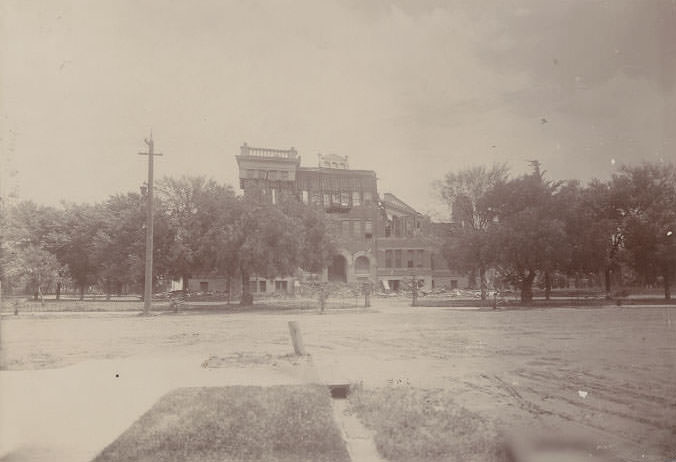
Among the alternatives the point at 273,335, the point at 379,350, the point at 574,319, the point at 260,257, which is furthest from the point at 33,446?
the point at 574,319

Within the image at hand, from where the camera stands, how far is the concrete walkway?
4.49 meters

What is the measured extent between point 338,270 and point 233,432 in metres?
38.2

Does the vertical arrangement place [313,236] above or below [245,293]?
above

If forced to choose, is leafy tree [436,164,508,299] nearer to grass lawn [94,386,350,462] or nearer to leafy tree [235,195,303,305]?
leafy tree [235,195,303,305]

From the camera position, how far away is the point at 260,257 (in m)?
17.5

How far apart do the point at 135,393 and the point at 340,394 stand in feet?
7.43

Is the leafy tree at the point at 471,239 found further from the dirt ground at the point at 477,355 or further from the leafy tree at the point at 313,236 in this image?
the dirt ground at the point at 477,355

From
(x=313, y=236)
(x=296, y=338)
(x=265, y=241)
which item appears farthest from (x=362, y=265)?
(x=296, y=338)

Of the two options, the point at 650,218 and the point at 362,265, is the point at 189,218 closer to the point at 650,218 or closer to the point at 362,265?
the point at 650,218

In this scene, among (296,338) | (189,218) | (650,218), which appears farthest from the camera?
(650,218)

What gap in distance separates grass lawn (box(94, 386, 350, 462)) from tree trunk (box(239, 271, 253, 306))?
1220 centimetres

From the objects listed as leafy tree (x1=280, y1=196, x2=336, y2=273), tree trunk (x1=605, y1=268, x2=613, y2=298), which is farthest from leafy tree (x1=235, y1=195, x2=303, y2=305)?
tree trunk (x1=605, y1=268, x2=613, y2=298)

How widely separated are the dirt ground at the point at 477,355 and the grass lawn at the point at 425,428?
1.38 ft

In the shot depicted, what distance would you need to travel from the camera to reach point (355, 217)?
63.5 ft
